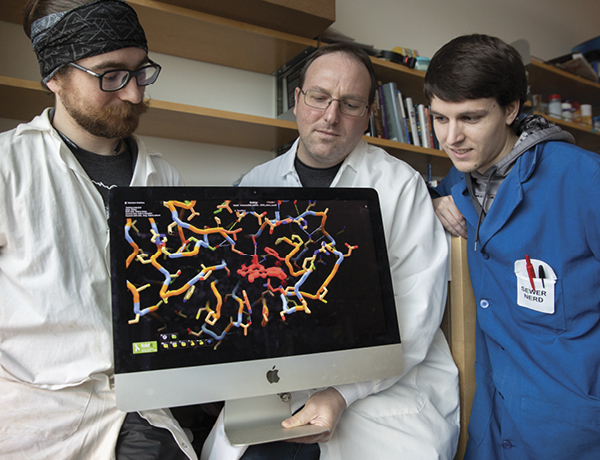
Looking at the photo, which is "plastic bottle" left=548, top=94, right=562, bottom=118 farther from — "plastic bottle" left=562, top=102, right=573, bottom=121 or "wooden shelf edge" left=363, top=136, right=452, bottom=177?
"wooden shelf edge" left=363, top=136, right=452, bottom=177

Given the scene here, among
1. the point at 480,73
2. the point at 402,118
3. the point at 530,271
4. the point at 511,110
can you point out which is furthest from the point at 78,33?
the point at 402,118

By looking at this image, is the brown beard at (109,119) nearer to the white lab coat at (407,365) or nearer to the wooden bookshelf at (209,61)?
the wooden bookshelf at (209,61)

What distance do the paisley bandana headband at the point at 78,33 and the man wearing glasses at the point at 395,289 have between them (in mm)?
573

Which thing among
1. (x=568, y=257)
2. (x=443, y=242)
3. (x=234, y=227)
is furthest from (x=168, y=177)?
(x=568, y=257)

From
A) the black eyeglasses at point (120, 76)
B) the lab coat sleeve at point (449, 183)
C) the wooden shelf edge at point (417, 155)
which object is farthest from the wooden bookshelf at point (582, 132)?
the black eyeglasses at point (120, 76)

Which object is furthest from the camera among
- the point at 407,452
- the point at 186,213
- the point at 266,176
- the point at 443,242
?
the point at 266,176

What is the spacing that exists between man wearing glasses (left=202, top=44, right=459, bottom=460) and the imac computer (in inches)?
5.0

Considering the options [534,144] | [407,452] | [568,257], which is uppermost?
[534,144]

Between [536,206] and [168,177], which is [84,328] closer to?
[168,177]

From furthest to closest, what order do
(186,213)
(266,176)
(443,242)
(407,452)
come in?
(266,176) < (443,242) < (407,452) < (186,213)

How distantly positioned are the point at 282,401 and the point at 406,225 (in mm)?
603

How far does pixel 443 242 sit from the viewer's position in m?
1.19

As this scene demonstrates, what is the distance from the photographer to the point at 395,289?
111 centimetres

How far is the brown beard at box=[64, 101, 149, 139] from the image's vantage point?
1011mm
